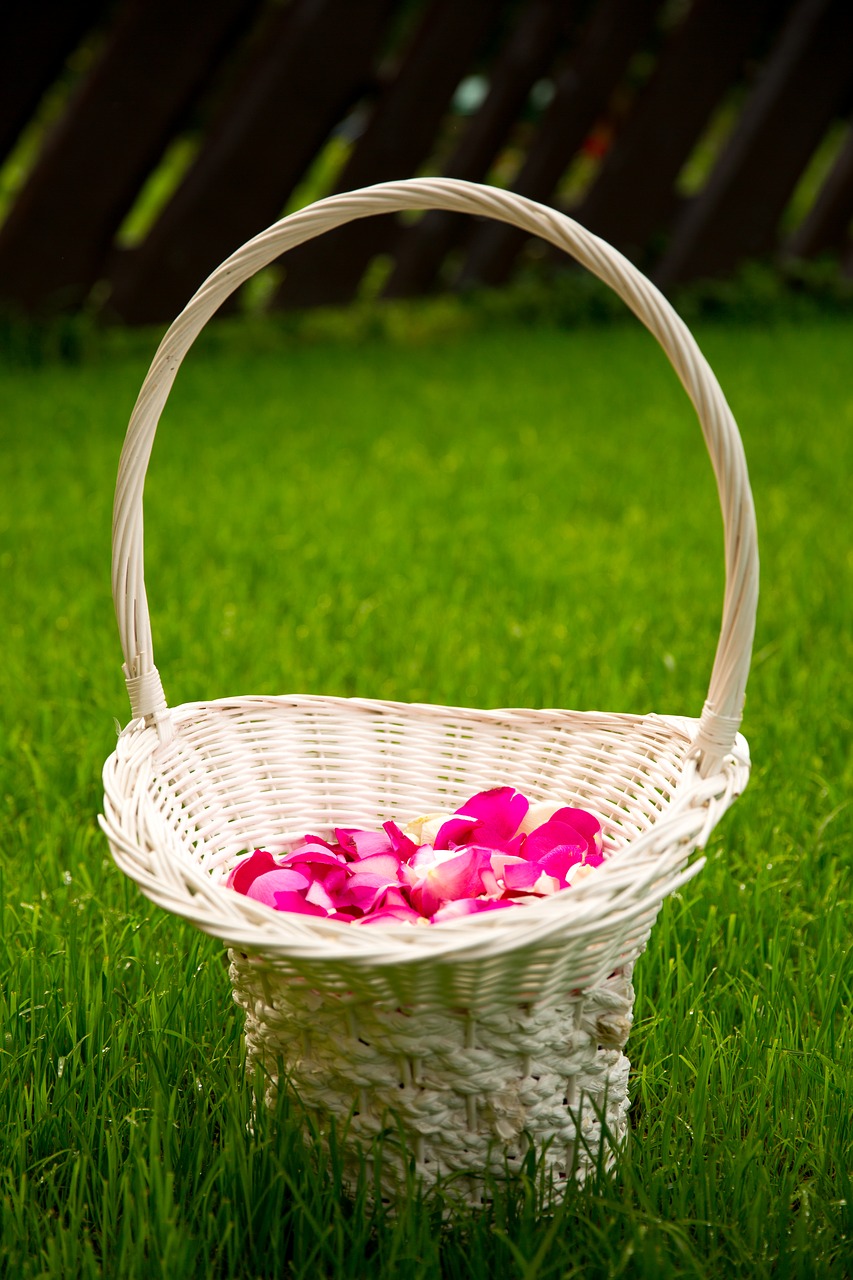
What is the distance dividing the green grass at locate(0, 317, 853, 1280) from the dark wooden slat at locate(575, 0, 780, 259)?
90.5 inches

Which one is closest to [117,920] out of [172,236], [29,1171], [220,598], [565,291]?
[29,1171]

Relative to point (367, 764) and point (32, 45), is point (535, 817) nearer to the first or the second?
point (367, 764)

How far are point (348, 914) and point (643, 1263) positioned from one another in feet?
1.35

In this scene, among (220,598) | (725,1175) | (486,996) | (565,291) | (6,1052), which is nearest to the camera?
(486,996)

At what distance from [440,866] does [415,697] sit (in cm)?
107

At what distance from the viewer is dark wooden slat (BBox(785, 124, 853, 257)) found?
794 centimetres

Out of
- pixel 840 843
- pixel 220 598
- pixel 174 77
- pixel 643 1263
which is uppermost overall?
pixel 174 77

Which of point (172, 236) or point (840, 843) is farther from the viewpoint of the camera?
point (172, 236)

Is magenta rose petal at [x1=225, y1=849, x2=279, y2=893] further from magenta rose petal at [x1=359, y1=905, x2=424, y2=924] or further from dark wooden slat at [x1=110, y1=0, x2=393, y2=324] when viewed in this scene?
dark wooden slat at [x1=110, y1=0, x2=393, y2=324]

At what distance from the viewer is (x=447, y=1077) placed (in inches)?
41.0

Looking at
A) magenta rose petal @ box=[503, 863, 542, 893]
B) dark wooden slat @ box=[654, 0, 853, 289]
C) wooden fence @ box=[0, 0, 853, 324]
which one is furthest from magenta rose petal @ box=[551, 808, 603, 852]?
dark wooden slat @ box=[654, 0, 853, 289]

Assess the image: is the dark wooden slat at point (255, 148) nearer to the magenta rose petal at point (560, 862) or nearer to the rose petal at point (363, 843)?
the rose petal at point (363, 843)

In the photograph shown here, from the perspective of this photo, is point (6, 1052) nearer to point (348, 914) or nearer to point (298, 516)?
point (348, 914)

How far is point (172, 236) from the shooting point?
578cm
